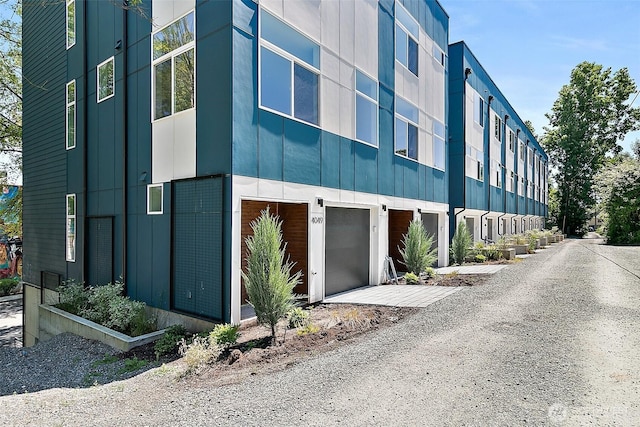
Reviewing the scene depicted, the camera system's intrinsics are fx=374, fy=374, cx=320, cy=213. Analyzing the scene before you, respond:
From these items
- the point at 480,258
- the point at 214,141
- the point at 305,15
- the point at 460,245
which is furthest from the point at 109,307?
the point at 480,258

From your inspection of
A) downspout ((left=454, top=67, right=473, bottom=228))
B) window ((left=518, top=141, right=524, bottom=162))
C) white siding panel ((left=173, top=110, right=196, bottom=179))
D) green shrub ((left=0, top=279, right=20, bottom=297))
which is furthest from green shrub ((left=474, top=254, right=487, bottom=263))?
green shrub ((left=0, top=279, right=20, bottom=297))

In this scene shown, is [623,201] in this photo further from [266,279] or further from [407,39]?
[266,279]

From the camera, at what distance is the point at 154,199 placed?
28.4 ft

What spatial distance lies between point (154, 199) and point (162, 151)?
116 cm

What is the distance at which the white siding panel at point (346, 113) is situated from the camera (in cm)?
1008

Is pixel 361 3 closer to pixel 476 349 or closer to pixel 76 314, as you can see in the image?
pixel 476 349

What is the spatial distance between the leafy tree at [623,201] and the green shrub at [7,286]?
3893cm

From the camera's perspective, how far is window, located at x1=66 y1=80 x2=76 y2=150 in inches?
470

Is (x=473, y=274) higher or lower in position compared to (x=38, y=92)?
lower

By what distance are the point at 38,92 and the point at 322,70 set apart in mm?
11727

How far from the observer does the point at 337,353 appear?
5621 mm

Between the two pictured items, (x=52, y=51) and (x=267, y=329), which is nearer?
(x=267, y=329)

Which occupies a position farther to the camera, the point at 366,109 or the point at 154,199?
the point at 366,109

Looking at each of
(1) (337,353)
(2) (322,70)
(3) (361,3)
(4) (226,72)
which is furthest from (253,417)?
(3) (361,3)
